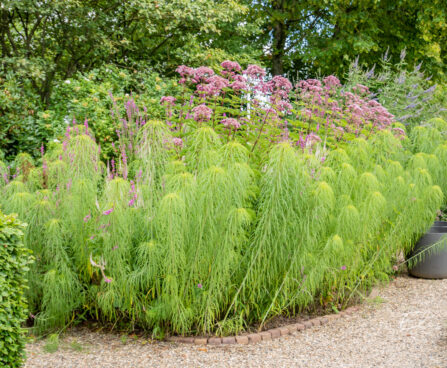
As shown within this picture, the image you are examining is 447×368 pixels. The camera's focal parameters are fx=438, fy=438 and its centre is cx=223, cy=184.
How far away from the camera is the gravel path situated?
303cm

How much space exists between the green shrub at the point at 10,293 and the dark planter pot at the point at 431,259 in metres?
4.23

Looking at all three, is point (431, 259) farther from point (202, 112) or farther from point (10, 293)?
point (10, 293)

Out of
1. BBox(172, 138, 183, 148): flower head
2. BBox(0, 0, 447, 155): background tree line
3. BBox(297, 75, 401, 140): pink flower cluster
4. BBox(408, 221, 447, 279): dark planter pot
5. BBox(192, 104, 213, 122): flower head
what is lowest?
BBox(408, 221, 447, 279): dark planter pot

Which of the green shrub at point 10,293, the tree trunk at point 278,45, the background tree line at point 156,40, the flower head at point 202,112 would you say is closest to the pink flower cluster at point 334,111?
the flower head at point 202,112

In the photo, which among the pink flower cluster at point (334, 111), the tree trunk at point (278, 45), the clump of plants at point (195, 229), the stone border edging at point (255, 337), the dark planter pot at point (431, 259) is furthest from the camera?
the tree trunk at point (278, 45)

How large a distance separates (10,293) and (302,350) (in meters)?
2.05

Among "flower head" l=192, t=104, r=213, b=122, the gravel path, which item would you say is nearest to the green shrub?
the gravel path

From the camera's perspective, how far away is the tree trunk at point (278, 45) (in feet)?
41.0

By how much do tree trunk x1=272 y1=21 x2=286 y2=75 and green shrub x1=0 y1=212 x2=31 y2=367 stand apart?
1098cm

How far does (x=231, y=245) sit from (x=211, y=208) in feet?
1.01

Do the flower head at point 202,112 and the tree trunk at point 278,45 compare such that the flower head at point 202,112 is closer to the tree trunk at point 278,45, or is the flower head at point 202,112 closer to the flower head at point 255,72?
the flower head at point 255,72

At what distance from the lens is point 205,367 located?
2.95 m

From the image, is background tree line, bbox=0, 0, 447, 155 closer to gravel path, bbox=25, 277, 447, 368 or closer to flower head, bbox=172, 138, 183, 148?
flower head, bbox=172, 138, 183, 148

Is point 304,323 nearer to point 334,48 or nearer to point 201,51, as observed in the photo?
point 201,51
